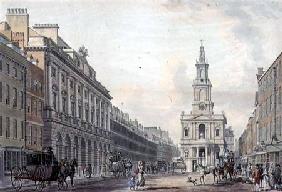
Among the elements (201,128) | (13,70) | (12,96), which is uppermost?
(13,70)

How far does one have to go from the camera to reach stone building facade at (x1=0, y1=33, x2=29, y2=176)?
142ft

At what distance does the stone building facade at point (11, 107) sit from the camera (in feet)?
142

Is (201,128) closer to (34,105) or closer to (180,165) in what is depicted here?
(180,165)

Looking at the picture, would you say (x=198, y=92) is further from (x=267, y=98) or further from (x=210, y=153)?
(x=267, y=98)

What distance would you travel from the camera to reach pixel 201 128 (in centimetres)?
17712

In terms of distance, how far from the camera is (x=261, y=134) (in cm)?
6819

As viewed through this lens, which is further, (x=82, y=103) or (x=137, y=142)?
(x=137, y=142)

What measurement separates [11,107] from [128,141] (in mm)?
84097

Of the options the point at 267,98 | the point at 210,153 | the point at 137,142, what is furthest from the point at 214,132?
the point at 267,98

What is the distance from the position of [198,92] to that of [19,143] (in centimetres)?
13073

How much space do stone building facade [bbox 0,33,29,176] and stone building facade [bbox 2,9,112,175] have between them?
271 inches

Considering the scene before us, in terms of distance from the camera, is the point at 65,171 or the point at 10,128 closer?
the point at 65,171

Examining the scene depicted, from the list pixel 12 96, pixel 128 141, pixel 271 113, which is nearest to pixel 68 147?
pixel 12 96

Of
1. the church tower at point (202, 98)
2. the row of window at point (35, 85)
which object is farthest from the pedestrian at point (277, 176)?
the church tower at point (202, 98)
